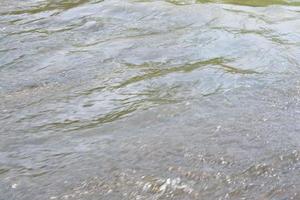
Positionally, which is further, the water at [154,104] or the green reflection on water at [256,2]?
the green reflection on water at [256,2]

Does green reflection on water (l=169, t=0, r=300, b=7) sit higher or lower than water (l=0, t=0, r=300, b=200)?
lower

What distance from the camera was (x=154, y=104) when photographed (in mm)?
4691

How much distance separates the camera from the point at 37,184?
354 centimetres

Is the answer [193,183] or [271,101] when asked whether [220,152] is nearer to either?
[193,183]

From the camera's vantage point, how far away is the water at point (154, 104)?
351cm

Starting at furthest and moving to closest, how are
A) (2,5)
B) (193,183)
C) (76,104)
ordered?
(2,5) → (76,104) → (193,183)

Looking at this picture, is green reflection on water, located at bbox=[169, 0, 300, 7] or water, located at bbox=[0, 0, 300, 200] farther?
green reflection on water, located at bbox=[169, 0, 300, 7]

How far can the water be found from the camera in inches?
138

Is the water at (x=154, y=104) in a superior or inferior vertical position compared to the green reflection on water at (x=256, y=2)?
superior

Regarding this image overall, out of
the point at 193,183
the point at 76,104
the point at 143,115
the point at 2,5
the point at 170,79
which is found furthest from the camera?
the point at 2,5

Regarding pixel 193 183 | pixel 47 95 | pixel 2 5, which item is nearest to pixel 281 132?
pixel 193 183

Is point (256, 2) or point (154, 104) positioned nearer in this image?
point (154, 104)

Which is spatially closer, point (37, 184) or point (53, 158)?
point (37, 184)

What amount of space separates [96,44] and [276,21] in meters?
2.29
